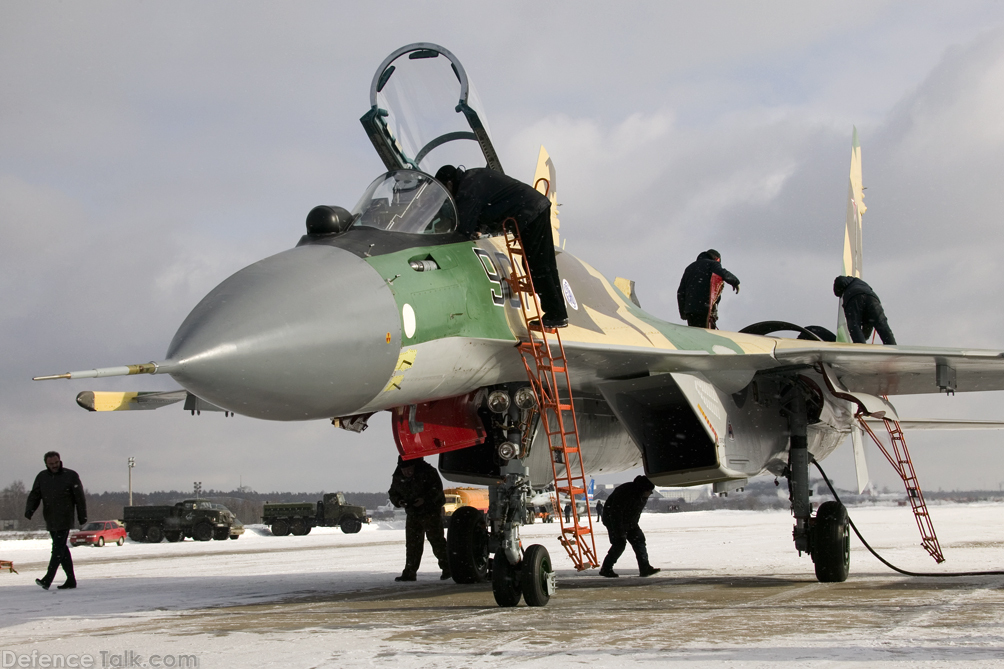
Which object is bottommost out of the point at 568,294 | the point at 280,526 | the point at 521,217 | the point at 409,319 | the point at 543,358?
the point at 280,526

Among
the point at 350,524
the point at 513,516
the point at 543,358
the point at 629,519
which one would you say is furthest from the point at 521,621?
the point at 350,524

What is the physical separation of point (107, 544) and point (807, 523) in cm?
2417

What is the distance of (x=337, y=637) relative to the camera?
5207 mm

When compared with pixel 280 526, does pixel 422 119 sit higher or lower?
Result: higher

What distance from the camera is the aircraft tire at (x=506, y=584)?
658 centimetres

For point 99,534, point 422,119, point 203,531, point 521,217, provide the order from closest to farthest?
1. point 521,217
2. point 422,119
3. point 99,534
4. point 203,531

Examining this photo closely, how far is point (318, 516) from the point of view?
103 ft

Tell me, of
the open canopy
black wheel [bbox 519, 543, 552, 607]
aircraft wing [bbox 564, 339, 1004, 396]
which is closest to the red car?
the open canopy

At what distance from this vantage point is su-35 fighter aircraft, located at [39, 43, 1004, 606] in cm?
502

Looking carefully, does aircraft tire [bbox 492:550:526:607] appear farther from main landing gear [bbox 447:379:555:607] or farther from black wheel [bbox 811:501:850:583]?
black wheel [bbox 811:501:850:583]

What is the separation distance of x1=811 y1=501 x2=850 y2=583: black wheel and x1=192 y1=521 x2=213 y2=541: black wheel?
2347 centimetres

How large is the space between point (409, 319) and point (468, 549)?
4.26m

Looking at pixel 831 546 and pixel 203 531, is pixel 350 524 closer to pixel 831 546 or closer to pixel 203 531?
pixel 203 531

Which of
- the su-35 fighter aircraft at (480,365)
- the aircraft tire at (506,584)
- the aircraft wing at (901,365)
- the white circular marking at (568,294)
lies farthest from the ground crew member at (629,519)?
the aircraft tire at (506,584)
